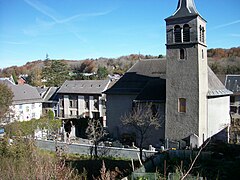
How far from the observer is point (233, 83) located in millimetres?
36938

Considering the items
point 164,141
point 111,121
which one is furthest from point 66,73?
point 164,141

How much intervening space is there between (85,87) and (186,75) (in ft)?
71.3

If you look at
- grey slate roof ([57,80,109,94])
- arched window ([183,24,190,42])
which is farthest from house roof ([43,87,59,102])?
arched window ([183,24,190,42])

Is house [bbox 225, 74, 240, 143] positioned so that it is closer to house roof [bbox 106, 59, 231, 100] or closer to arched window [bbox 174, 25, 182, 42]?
house roof [bbox 106, 59, 231, 100]

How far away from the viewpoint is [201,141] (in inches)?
781

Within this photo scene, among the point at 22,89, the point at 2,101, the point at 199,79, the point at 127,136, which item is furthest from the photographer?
the point at 22,89

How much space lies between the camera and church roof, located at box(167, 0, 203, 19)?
783 inches

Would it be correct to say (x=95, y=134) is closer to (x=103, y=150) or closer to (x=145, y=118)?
(x=103, y=150)

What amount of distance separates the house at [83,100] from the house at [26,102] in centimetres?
409

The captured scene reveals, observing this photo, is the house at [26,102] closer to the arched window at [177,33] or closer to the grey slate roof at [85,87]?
the grey slate roof at [85,87]

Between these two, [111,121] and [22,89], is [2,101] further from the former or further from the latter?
[111,121]

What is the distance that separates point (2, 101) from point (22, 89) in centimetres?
1041

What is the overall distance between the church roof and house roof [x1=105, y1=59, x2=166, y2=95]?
751 centimetres

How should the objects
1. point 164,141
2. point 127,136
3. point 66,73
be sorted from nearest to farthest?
point 164,141 < point 127,136 < point 66,73
